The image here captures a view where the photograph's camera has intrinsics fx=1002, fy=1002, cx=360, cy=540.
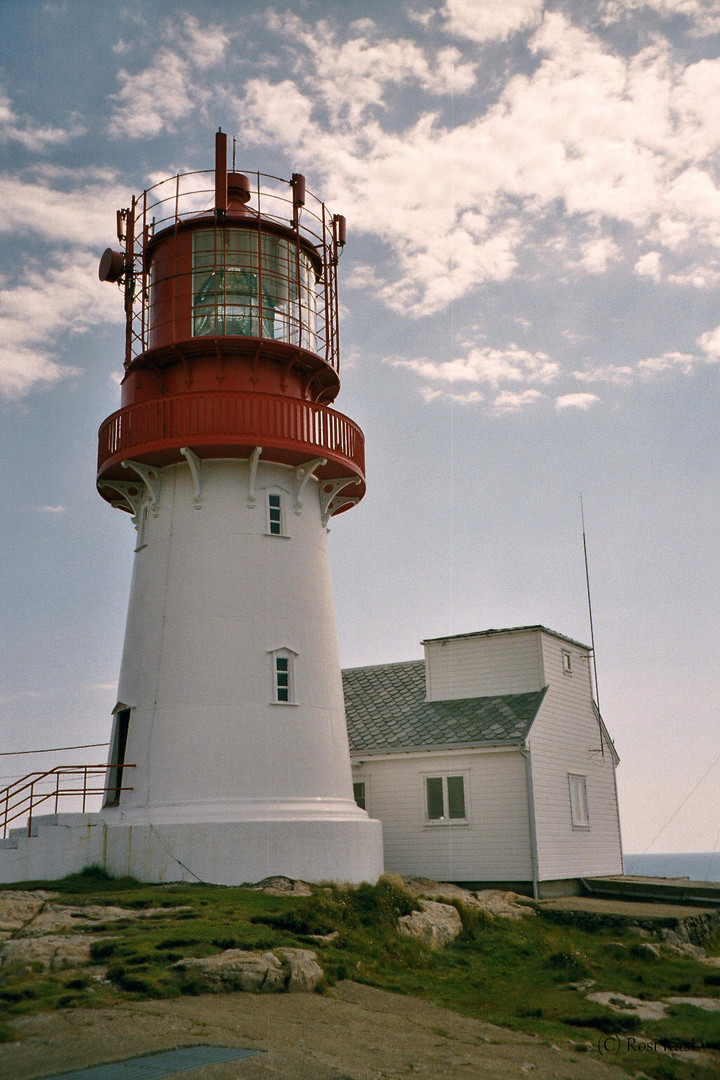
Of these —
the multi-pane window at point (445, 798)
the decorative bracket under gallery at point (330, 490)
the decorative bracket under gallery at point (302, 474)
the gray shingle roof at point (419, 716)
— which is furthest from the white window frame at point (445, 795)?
the decorative bracket under gallery at point (302, 474)

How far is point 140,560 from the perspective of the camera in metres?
22.2

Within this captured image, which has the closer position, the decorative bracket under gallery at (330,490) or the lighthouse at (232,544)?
the lighthouse at (232,544)

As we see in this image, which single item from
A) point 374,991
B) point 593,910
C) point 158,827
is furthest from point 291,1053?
point 593,910

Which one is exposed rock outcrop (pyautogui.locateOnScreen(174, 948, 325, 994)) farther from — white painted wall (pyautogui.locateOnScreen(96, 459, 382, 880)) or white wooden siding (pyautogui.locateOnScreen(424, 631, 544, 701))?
white wooden siding (pyautogui.locateOnScreen(424, 631, 544, 701))

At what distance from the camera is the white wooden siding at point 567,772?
2525cm

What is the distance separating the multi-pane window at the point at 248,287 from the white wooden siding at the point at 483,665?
1037cm

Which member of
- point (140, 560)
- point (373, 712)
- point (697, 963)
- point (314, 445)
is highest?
point (314, 445)

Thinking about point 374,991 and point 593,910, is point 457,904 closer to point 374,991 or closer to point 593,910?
point 593,910

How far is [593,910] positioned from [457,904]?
426 cm

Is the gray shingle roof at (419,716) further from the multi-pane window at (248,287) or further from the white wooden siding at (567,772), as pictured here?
the multi-pane window at (248,287)

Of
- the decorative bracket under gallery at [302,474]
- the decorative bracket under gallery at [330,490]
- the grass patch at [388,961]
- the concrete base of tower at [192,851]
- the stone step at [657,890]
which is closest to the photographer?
the grass patch at [388,961]

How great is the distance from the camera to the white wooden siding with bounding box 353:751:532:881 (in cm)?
2464

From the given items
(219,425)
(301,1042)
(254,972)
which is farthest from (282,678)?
(301,1042)

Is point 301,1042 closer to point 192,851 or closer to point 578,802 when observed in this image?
point 192,851
